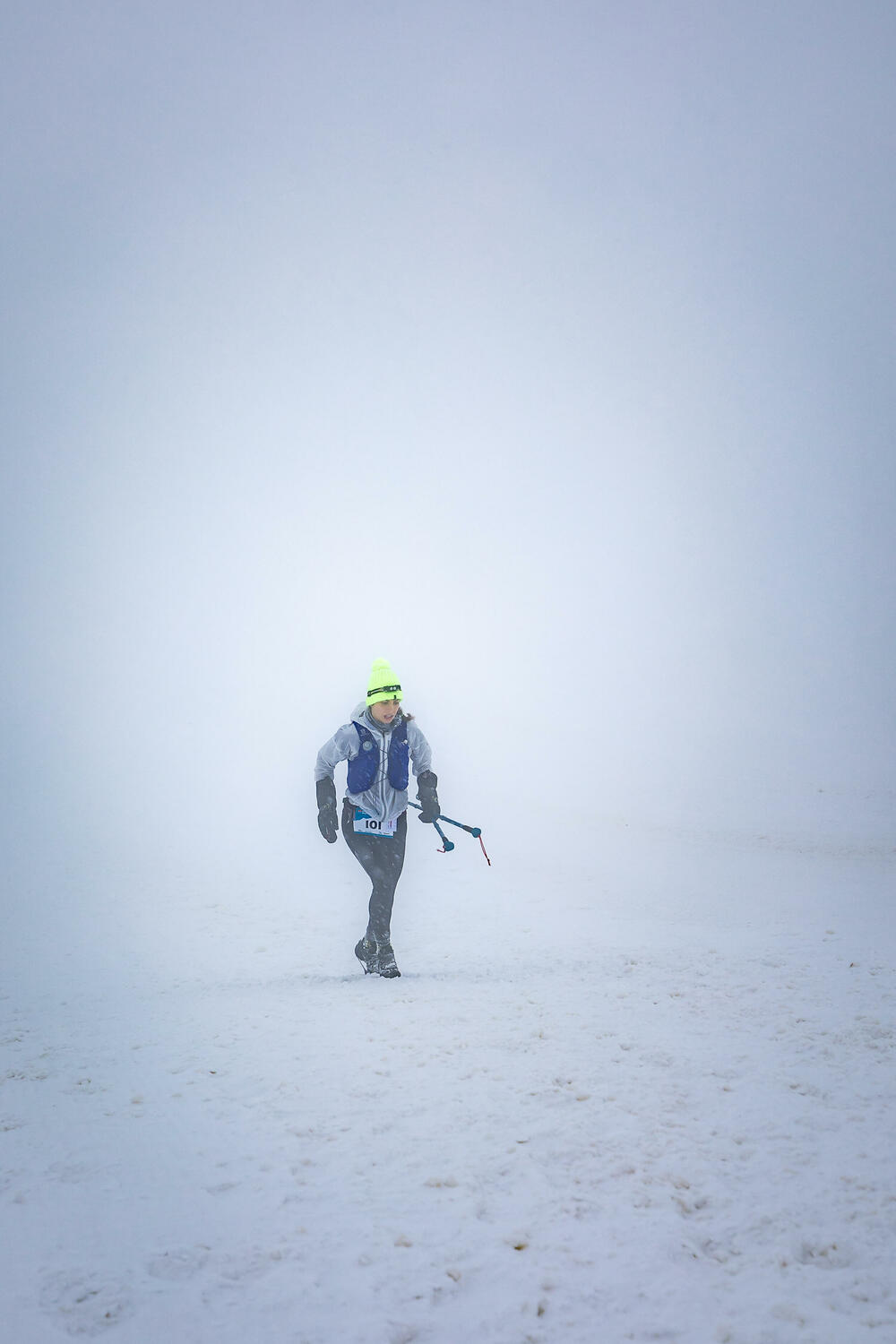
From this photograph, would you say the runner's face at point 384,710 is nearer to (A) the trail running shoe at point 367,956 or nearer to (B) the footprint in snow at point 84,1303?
(A) the trail running shoe at point 367,956

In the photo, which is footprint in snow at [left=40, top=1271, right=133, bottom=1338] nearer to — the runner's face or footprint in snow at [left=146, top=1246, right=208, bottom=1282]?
footprint in snow at [left=146, top=1246, right=208, bottom=1282]

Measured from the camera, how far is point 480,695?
2537 inches

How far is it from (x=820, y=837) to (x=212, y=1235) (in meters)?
15.0

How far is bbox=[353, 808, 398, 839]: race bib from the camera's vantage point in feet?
23.5

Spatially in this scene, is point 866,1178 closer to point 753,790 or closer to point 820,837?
point 820,837

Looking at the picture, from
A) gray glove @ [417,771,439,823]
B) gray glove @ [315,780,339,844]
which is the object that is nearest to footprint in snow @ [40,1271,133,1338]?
gray glove @ [315,780,339,844]

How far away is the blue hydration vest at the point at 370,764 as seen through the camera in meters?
7.09

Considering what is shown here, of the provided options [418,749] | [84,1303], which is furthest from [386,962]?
[84,1303]

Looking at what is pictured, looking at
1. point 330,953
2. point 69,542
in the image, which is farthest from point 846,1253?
point 69,542

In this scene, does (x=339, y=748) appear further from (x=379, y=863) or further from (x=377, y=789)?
(x=379, y=863)

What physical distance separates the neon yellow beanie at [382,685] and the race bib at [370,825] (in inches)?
45.1

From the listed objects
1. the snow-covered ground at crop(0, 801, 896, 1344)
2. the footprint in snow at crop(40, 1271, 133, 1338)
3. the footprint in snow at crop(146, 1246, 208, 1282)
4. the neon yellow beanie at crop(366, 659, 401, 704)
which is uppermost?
the neon yellow beanie at crop(366, 659, 401, 704)

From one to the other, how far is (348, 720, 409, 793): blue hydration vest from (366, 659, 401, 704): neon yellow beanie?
1.12 ft

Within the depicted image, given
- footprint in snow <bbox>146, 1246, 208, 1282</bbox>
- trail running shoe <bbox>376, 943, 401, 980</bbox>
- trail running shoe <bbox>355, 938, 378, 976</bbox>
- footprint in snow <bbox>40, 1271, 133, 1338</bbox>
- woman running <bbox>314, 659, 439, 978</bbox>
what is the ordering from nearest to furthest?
footprint in snow <bbox>40, 1271, 133, 1338</bbox> < footprint in snow <bbox>146, 1246, 208, 1282</bbox> < trail running shoe <bbox>376, 943, 401, 980</bbox> < trail running shoe <bbox>355, 938, 378, 976</bbox> < woman running <bbox>314, 659, 439, 978</bbox>
